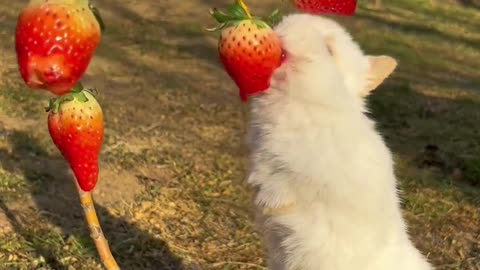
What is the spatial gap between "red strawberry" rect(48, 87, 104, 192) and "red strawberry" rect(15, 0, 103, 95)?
1.46ft

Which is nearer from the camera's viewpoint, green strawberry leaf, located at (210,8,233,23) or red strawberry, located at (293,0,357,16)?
green strawberry leaf, located at (210,8,233,23)

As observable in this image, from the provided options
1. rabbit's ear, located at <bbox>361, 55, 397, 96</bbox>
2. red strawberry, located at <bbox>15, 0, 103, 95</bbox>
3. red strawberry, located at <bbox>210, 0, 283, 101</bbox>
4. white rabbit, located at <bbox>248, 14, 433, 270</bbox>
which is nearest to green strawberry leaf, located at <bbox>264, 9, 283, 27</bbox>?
white rabbit, located at <bbox>248, 14, 433, 270</bbox>

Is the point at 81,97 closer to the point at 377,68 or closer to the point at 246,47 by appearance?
the point at 246,47

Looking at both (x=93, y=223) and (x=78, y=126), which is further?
(x=93, y=223)

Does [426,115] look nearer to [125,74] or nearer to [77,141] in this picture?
[125,74]

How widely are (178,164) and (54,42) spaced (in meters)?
2.98

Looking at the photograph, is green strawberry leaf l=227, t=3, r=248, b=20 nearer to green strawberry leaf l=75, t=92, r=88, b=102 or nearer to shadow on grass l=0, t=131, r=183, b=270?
green strawberry leaf l=75, t=92, r=88, b=102

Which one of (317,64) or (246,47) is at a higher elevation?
(246,47)

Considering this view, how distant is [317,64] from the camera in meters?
1.83

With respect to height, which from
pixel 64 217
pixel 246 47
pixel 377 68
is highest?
pixel 246 47

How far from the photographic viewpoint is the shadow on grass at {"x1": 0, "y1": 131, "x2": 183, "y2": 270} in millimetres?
3449

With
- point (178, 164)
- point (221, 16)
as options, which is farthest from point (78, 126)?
point (178, 164)

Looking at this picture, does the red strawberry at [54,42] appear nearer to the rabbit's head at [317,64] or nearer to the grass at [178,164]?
the rabbit's head at [317,64]

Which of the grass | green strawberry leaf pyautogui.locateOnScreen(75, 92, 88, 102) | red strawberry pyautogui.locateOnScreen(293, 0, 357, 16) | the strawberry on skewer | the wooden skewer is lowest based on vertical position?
the grass
